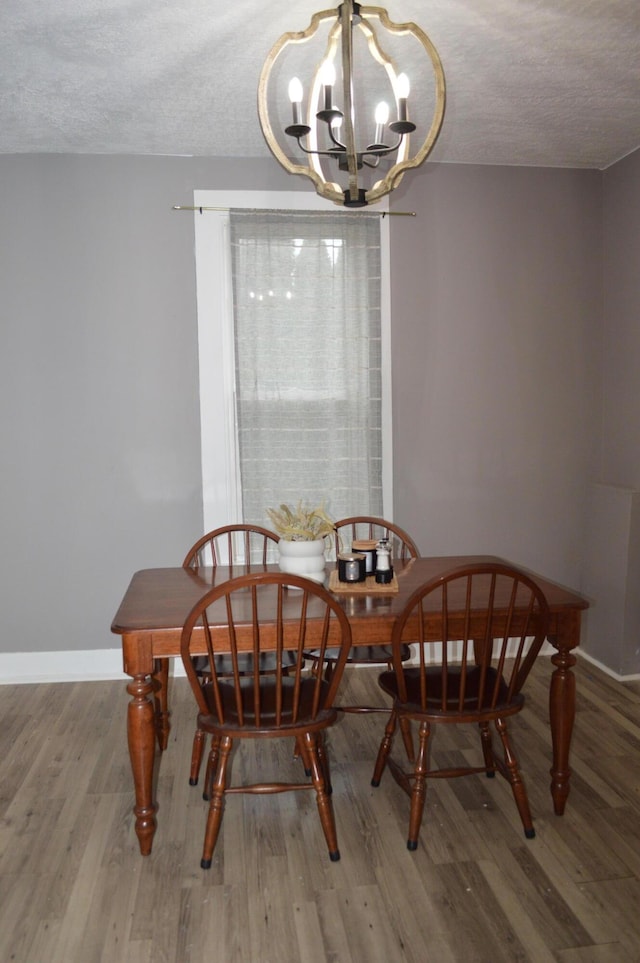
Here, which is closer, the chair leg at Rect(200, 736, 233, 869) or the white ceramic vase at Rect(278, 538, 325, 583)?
the chair leg at Rect(200, 736, 233, 869)

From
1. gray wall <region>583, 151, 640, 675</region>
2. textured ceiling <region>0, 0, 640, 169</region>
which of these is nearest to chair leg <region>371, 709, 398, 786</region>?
gray wall <region>583, 151, 640, 675</region>

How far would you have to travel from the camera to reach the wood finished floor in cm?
189

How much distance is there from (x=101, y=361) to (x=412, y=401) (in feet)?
5.22

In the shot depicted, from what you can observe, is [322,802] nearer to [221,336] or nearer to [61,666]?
[61,666]

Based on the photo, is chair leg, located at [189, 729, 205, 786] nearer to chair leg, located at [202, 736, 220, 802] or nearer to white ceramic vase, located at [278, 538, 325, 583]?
chair leg, located at [202, 736, 220, 802]

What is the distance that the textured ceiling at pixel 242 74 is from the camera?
2.41 meters

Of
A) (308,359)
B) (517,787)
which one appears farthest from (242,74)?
(517,787)

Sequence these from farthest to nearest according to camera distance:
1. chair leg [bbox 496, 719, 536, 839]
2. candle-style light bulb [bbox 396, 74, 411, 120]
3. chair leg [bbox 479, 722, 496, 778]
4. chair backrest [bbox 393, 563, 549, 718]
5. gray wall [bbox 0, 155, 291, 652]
→ 1. gray wall [bbox 0, 155, 291, 652]
2. chair leg [bbox 479, 722, 496, 778]
3. chair leg [bbox 496, 719, 536, 839]
4. chair backrest [bbox 393, 563, 549, 718]
5. candle-style light bulb [bbox 396, 74, 411, 120]

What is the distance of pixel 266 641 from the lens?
2225 millimetres

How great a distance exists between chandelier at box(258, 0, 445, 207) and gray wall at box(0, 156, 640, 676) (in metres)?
0.61

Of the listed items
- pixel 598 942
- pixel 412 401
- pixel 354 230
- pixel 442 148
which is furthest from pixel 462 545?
pixel 598 942

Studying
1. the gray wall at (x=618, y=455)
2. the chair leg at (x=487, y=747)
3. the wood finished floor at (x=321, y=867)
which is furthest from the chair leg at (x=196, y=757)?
the gray wall at (x=618, y=455)

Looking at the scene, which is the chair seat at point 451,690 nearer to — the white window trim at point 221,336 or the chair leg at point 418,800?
the chair leg at point 418,800

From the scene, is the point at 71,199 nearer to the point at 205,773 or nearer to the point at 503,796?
the point at 205,773
